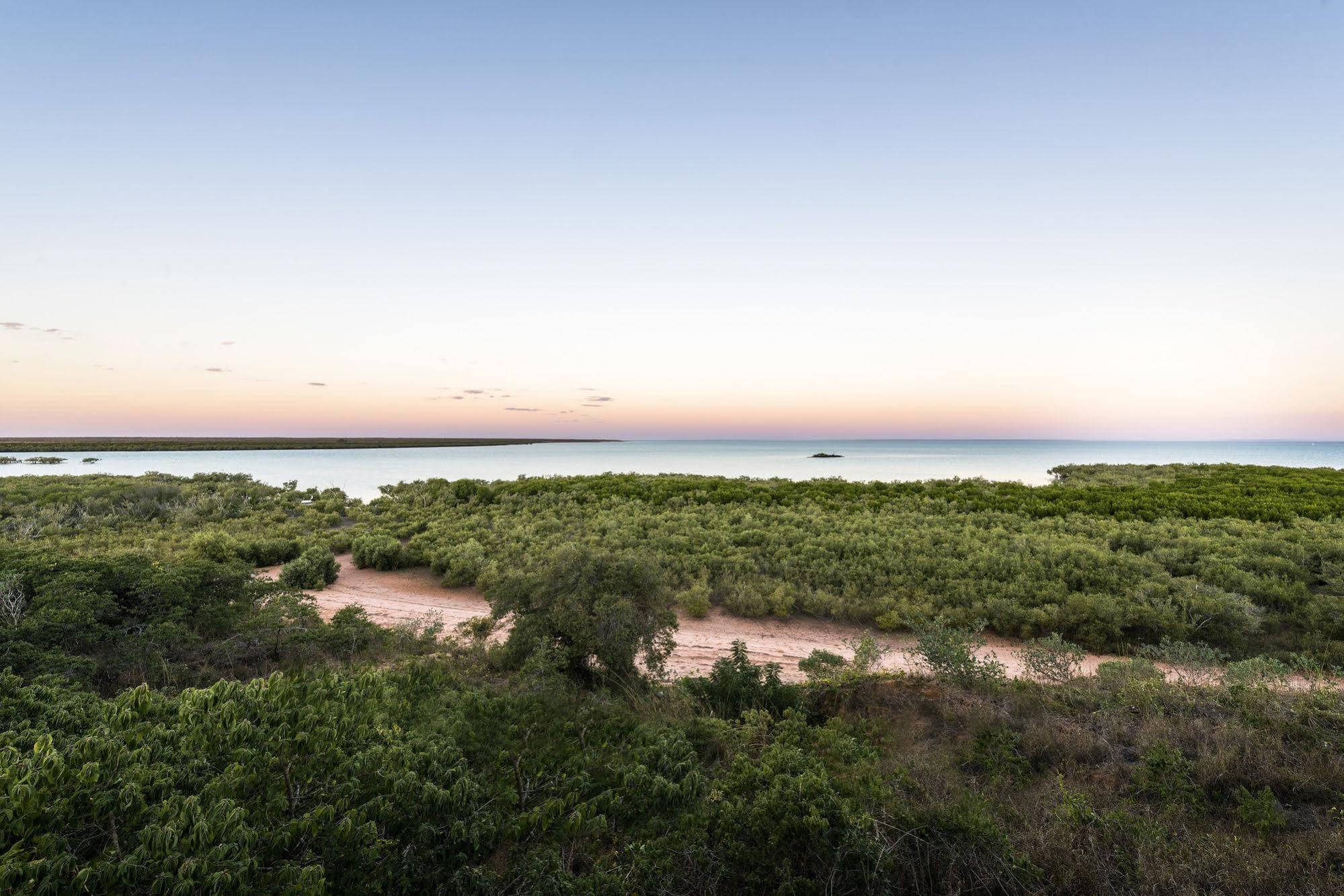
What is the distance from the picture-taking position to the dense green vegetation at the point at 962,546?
36.9ft

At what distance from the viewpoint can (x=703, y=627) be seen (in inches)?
472

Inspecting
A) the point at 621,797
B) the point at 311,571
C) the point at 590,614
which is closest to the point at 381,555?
the point at 311,571

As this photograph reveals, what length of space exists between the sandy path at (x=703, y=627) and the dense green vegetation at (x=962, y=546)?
1.66 feet

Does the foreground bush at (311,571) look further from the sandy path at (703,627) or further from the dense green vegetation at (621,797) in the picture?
the dense green vegetation at (621,797)

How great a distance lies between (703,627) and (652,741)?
251 inches

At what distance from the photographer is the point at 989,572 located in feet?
45.5

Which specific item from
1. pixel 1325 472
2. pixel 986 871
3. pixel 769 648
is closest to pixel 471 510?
pixel 769 648

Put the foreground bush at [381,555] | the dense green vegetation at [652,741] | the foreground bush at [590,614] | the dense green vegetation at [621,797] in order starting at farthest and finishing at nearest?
the foreground bush at [381,555] < the foreground bush at [590,614] < the dense green vegetation at [652,741] < the dense green vegetation at [621,797]

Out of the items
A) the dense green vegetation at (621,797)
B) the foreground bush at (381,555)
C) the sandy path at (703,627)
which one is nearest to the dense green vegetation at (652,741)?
the dense green vegetation at (621,797)

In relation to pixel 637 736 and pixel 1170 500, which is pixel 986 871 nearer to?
pixel 637 736

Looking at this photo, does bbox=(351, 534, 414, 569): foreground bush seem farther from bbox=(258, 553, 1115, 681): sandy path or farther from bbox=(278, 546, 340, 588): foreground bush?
bbox=(278, 546, 340, 588): foreground bush

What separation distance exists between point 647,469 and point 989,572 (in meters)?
38.9

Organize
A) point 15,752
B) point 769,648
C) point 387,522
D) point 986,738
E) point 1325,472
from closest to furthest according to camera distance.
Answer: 1. point 15,752
2. point 986,738
3. point 769,648
4. point 387,522
5. point 1325,472

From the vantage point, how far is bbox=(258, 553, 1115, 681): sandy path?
10.2 meters
